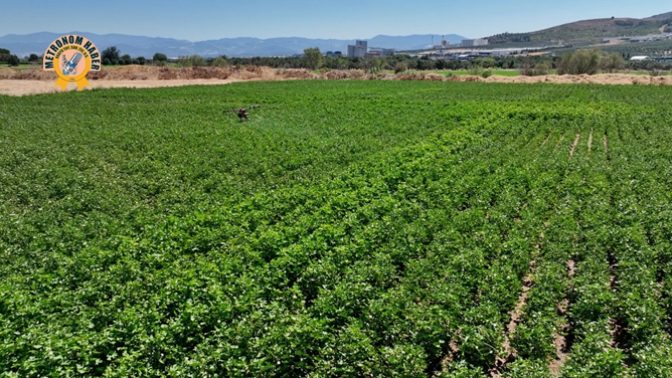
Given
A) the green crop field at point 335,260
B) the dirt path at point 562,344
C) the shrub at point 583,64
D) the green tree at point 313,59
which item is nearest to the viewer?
the green crop field at point 335,260

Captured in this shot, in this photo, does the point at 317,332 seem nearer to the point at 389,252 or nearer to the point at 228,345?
the point at 228,345

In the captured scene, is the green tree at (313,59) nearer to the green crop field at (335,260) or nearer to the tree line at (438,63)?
the tree line at (438,63)

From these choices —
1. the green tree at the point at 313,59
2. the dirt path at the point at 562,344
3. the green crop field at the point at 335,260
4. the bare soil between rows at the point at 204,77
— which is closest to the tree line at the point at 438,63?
the green tree at the point at 313,59

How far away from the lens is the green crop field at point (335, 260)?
619cm

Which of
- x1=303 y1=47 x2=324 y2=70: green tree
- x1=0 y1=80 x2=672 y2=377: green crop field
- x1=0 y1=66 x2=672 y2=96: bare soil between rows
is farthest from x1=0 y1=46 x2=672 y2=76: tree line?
x1=0 y1=80 x2=672 y2=377: green crop field

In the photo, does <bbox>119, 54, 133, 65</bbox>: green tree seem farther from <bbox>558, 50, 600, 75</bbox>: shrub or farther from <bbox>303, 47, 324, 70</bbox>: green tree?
<bbox>558, 50, 600, 75</bbox>: shrub

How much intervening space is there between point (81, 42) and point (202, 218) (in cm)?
4718

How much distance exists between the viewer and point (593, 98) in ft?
131

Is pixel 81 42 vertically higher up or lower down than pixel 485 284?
higher up

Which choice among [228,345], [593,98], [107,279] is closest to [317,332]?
[228,345]

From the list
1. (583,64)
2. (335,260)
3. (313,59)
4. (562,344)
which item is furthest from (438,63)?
(562,344)

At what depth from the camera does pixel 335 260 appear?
354 inches

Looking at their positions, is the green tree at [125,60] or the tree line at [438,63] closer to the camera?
the tree line at [438,63]

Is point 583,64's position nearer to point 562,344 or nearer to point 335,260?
point 562,344
